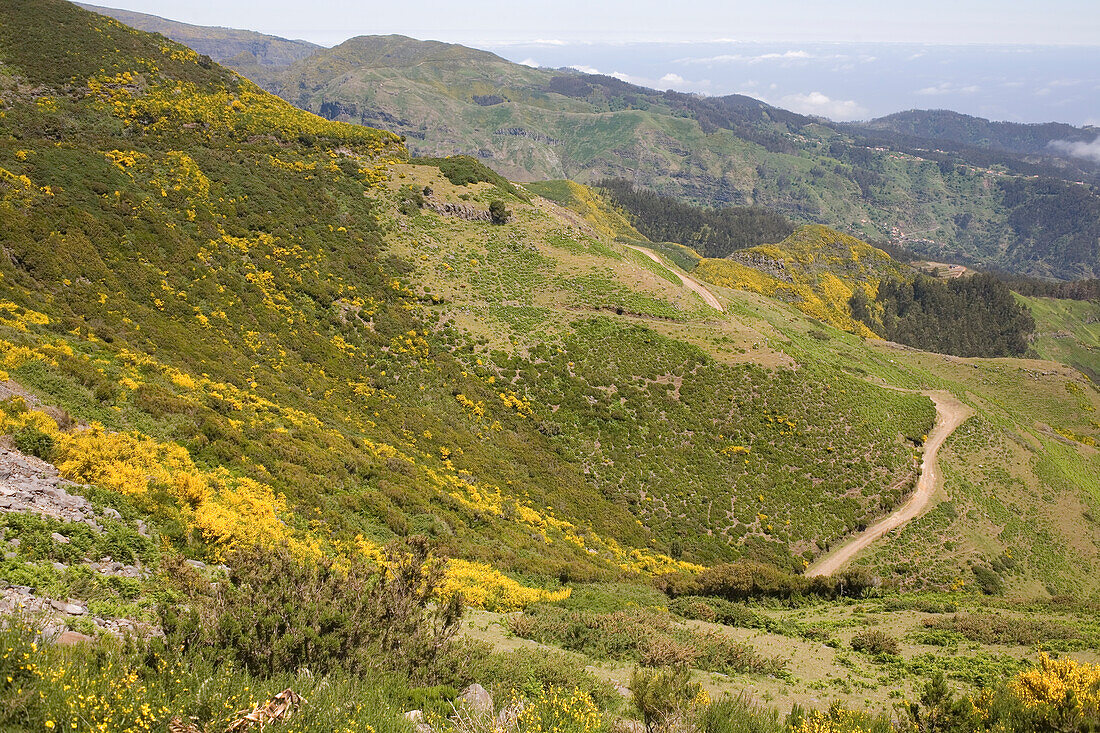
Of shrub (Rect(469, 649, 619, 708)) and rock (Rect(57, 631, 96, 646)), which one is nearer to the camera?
rock (Rect(57, 631, 96, 646))

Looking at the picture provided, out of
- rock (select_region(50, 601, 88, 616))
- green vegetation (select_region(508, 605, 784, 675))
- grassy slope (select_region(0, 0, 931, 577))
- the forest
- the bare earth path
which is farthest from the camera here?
the forest

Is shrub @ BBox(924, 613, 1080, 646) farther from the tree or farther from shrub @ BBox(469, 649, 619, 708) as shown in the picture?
the tree

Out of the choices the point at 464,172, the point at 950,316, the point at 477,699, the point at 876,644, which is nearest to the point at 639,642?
the point at 477,699

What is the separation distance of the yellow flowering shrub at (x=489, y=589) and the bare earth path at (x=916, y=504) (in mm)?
18736

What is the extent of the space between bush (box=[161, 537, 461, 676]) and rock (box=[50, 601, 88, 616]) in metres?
1.07

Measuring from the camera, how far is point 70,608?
8219mm

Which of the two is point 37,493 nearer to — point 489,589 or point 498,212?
point 489,589

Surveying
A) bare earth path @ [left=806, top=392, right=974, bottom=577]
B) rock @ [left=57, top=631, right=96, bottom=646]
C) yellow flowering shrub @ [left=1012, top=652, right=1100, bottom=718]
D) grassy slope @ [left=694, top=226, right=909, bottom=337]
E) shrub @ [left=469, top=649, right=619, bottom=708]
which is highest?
grassy slope @ [left=694, top=226, right=909, bottom=337]

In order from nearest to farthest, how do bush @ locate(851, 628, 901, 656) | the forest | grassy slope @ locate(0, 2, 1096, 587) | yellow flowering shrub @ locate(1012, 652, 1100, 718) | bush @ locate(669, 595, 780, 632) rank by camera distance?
yellow flowering shrub @ locate(1012, 652, 1100, 718), bush @ locate(851, 628, 901, 656), bush @ locate(669, 595, 780, 632), grassy slope @ locate(0, 2, 1096, 587), the forest

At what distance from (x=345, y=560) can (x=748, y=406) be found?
32451mm

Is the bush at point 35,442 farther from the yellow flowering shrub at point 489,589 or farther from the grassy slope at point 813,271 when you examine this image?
the grassy slope at point 813,271

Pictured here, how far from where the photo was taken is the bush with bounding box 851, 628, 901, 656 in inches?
625

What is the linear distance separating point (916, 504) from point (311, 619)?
1575 inches

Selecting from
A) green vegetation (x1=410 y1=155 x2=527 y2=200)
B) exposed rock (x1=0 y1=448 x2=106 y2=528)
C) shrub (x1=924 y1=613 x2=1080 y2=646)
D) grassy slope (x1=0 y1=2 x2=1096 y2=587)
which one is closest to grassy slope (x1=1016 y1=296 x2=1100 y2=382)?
grassy slope (x1=0 y1=2 x2=1096 y2=587)
